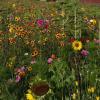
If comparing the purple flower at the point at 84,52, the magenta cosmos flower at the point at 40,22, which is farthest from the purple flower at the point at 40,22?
the purple flower at the point at 84,52

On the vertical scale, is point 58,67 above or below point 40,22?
below

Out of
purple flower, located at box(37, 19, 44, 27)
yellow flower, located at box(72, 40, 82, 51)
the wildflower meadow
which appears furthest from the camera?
purple flower, located at box(37, 19, 44, 27)

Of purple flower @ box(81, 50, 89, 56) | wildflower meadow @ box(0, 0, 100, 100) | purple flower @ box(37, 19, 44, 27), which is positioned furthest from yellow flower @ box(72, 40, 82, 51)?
purple flower @ box(37, 19, 44, 27)

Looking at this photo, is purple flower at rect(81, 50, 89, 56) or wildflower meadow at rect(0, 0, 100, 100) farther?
purple flower at rect(81, 50, 89, 56)

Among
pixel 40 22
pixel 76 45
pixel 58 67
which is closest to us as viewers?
pixel 58 67

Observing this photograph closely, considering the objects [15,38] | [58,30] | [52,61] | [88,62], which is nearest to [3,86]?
[52,61]

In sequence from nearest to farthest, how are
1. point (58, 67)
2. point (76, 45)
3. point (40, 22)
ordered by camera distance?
point (58, 67) < point (76, 45) < point (40, 22)

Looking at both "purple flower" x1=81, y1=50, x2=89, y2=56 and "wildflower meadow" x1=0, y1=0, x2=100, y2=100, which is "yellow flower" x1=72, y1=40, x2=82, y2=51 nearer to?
"wildflower meadow" x1=0, y1=0, x2=100, y2=100

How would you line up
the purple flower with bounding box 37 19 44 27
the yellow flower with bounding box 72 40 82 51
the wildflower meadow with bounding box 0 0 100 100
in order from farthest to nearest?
the purple flower with bounding box 37 19 44 27
the yellow flower with bounding box 72 40 82 51
the wildflower meadow with bounding box 0 0 100 100

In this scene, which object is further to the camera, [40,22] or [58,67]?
[40,22]

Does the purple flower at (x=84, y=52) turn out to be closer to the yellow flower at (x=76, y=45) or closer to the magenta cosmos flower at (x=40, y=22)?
the yellow flower at (x=76, y=45)

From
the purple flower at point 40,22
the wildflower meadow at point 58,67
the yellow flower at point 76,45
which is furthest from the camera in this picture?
the purple flower at point 40,22

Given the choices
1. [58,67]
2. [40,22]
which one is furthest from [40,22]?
[58,67]

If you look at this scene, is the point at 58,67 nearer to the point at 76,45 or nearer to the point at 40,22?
the point at 76,45
